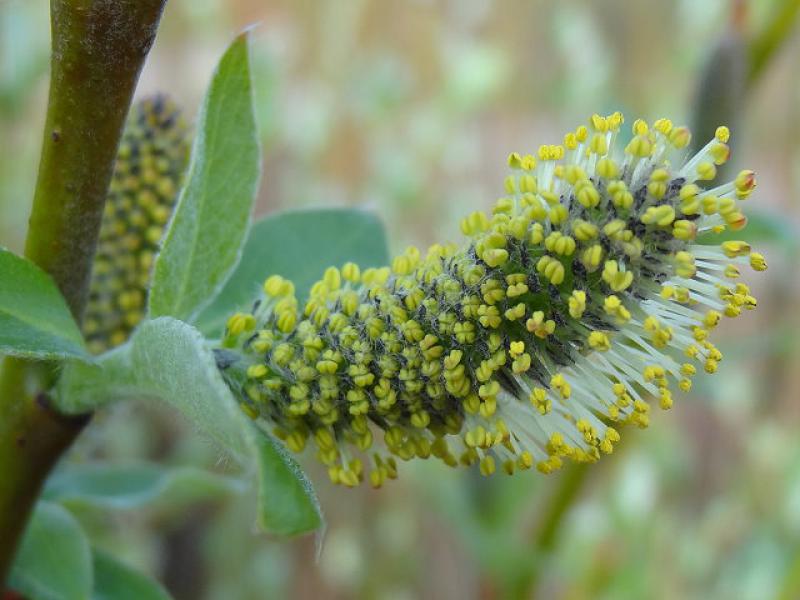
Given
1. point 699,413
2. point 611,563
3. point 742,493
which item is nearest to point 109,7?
point 611,563

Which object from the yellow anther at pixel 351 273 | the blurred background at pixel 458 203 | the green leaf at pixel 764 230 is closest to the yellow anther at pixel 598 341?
the yellow anther at pixel 351 273

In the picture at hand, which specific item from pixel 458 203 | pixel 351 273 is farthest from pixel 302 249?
pixel 458 203

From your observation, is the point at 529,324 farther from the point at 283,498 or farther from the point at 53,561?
the point at 53,561

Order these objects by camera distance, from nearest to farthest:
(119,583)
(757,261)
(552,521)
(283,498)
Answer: (283,498) → (757,261) → (119,583) → (552,521)

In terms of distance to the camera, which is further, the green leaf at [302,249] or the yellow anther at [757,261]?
the green leaf at [302,249]

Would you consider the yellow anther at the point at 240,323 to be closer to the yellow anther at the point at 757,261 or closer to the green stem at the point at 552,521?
the yellow anther at the point at 757,261

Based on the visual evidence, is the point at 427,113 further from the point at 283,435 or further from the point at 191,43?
the point at 283,435

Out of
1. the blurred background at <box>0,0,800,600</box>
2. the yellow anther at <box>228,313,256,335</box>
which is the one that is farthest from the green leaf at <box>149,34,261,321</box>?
the blurred background at <box>0,0,800,600</box>
